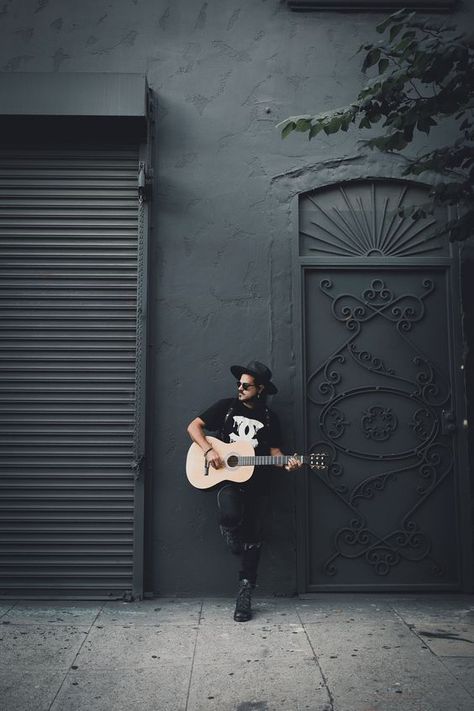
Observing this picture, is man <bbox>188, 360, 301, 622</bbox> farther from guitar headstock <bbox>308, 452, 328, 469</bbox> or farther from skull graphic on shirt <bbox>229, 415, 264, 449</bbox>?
guitar headstock <bbox>308, 452, 328, 469</bbox>

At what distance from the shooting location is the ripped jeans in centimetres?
493

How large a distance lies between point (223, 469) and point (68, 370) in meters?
1.79

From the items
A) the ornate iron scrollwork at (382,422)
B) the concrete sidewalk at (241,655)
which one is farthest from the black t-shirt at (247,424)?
the concrete sidewalk at (241,655)

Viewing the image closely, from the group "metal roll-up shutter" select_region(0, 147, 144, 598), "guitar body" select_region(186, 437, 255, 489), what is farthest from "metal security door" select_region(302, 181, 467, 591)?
"metal roll-up shutter" select_region(0, 147, 144, 598)

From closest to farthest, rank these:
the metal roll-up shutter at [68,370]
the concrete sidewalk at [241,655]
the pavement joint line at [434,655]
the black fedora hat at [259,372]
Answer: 1. the concrete sidewalk at [241,655]
2. the pavement joint line at [434,655]
3. the black fedora hat at [259,372]
4. the metal roll-up shutter at [68,370]

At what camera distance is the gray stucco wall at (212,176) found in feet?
18.1

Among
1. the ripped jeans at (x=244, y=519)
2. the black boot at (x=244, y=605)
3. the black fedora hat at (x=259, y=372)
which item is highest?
the black fedora hat at (x=259, y=372)

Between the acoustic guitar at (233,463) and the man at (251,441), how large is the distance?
0.18 feet

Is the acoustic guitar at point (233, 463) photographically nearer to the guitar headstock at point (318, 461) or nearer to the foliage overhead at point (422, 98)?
the guitar headstock at point (318, 461)

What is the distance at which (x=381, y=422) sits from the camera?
5.71m

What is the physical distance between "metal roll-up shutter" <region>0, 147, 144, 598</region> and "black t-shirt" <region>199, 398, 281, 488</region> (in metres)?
0.86

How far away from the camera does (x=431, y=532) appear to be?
18.4 feet

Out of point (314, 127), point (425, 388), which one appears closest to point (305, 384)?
point (425, 388)

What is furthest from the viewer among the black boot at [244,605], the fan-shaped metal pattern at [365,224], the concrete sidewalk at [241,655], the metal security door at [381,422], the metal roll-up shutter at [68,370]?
the fan-shaped metal pattern at [365,224]
